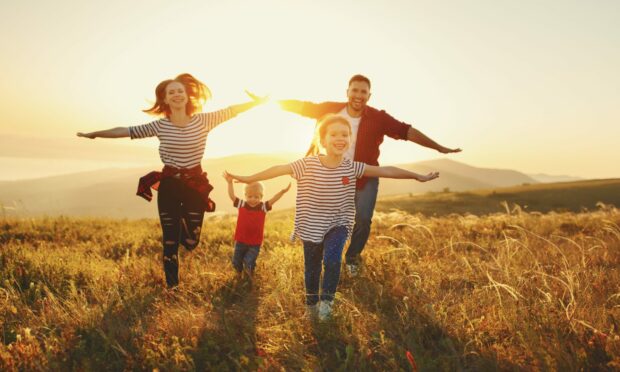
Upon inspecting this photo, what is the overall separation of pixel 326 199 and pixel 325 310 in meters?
1.12

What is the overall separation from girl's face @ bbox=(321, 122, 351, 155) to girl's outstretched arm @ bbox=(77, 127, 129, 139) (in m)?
2.38

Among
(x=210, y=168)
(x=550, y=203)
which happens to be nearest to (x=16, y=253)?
(x=550, y=203)

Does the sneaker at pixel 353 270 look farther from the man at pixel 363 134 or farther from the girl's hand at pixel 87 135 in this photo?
the girl's hand at pixel 87 135

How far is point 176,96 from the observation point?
5.16 m

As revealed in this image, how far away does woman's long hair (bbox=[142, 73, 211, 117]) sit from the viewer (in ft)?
17.7

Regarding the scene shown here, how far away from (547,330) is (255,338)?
7.91ft

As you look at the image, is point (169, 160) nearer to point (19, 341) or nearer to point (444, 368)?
point (19, 341)

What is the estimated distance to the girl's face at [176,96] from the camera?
5.16m

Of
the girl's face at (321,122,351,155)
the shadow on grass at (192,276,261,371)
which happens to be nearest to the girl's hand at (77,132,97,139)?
the shadow on grass at (192,276,261,371)

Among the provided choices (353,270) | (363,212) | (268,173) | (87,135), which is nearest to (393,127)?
(363,212)

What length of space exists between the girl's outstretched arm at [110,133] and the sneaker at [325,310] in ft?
9.69

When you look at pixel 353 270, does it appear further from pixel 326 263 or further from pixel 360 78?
pixel 360 78

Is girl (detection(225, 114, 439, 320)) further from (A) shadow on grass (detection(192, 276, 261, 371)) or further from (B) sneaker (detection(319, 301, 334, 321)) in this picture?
(A) shadow on grass (detection(192, 276, 261, 371))

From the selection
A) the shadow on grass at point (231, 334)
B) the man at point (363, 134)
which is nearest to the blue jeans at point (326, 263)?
the shadow on grass at point (231, 334)
